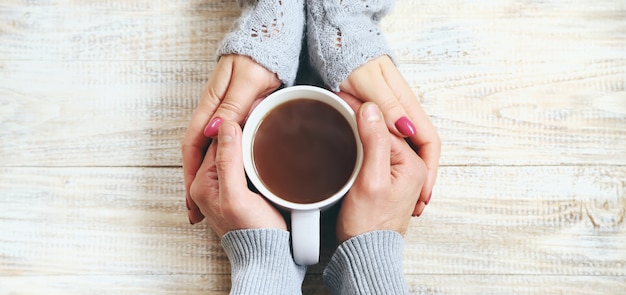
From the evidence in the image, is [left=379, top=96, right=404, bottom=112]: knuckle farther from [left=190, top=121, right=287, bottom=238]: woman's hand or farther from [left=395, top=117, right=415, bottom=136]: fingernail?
[left=190, top=121, right=287, bottom=238]: woman's hand

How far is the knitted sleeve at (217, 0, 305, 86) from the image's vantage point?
74 centimetres

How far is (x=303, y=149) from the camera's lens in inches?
27.5

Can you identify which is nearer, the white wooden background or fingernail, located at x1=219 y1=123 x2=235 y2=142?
fingernail, located at x1=219 y1=123 x2=235 y2=142

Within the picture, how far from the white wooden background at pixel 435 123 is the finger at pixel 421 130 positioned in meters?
0.06

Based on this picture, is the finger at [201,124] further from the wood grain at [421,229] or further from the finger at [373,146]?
the finger at [373,146]

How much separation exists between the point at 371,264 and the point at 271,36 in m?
0.34

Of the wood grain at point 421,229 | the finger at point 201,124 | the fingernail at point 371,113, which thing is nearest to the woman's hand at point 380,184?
the fingernail at point 371,113

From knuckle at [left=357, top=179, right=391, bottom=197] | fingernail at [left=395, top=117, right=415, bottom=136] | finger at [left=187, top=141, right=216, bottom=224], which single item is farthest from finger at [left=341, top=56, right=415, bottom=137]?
finger at [left=187, top=141, right=216, bottom=224]

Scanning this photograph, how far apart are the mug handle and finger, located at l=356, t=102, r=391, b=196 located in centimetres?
8

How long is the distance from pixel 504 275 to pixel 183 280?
479 millimetres

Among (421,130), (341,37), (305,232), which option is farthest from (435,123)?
(305,232)

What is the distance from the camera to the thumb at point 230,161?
64cm

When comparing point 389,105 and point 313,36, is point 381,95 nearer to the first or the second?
point 389,105

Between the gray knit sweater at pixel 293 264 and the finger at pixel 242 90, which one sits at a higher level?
the finger at pixel 242 90
